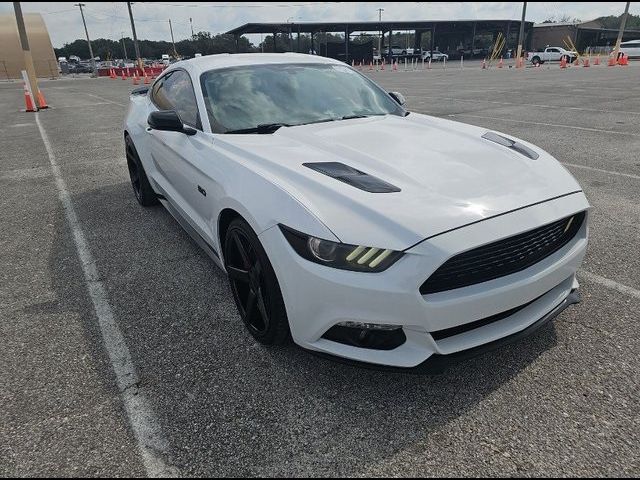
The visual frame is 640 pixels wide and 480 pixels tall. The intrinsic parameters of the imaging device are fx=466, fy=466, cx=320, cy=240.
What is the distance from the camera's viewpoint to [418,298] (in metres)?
1.94

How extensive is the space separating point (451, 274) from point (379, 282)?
32 cm

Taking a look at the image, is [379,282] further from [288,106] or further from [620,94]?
[620,94]

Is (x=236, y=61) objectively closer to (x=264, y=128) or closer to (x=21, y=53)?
(x=264, y=128)

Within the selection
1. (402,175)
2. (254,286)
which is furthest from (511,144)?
(254,286)

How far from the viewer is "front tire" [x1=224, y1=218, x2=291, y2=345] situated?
7.64 feet

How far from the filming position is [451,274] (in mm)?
2000

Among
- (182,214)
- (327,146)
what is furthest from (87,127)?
(327,146)

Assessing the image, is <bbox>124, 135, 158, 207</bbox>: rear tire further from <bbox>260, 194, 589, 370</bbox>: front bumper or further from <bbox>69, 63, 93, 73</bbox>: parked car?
<bbox>69, 63, 93, 73</bbox>: parked car

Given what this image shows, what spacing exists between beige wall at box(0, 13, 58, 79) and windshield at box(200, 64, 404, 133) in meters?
53.1

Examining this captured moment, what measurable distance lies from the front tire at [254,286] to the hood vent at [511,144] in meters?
1.73

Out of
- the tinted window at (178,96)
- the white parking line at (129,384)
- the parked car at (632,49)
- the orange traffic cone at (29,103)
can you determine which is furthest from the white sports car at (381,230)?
the parked car at (632,49)

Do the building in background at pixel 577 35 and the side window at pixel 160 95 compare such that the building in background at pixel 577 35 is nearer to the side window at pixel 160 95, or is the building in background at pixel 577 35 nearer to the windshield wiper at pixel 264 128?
the side window at pixel 160 95

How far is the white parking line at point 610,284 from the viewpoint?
3100 mm

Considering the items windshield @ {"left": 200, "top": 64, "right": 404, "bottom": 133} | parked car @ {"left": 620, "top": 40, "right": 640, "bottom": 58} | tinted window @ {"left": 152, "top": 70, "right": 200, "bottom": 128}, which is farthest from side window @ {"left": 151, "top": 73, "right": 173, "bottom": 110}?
parked car @ {"left": 620, "top": 40, "right": 640, "bottom": 58}
